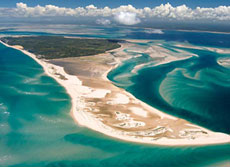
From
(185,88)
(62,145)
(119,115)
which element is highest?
(185,88)

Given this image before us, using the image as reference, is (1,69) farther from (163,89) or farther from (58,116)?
(163,89)

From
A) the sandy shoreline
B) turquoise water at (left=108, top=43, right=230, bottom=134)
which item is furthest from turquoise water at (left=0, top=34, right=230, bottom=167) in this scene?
turquoise water at (left=108, top=43, right=230, bottom=134)

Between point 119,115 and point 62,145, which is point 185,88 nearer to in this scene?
point 119,115

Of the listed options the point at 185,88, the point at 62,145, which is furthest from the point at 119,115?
the point at 185,88

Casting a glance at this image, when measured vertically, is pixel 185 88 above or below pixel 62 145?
above

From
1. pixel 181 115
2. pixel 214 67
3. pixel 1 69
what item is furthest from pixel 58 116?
pixel 214 67

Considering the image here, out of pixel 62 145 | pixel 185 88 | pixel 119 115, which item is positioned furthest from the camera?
pixel 185 88

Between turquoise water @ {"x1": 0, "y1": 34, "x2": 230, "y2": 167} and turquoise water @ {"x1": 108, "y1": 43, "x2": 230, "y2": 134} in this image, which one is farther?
turquoise water @ {"x1": 108, "y1": 43, "x2": 230, "y2": 134}

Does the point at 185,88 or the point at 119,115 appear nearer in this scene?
the point at 119,115

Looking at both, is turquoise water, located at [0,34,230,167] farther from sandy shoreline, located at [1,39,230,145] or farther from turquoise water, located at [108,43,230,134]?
turquoise water, located at [108,43,230,134]

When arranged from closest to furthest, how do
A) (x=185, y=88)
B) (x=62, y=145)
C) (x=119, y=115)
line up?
(x=62, y=145) → (x=119, y=115) → (x=185, y=88)

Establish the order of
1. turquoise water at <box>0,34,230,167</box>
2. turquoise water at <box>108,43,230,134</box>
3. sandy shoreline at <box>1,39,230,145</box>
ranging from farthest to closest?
turquoise water at <box>108,43,230,134</box>, sandy shoreline at <box>1,39,230,145</box>, turquoise water at <box>0,34,230,167</box>
